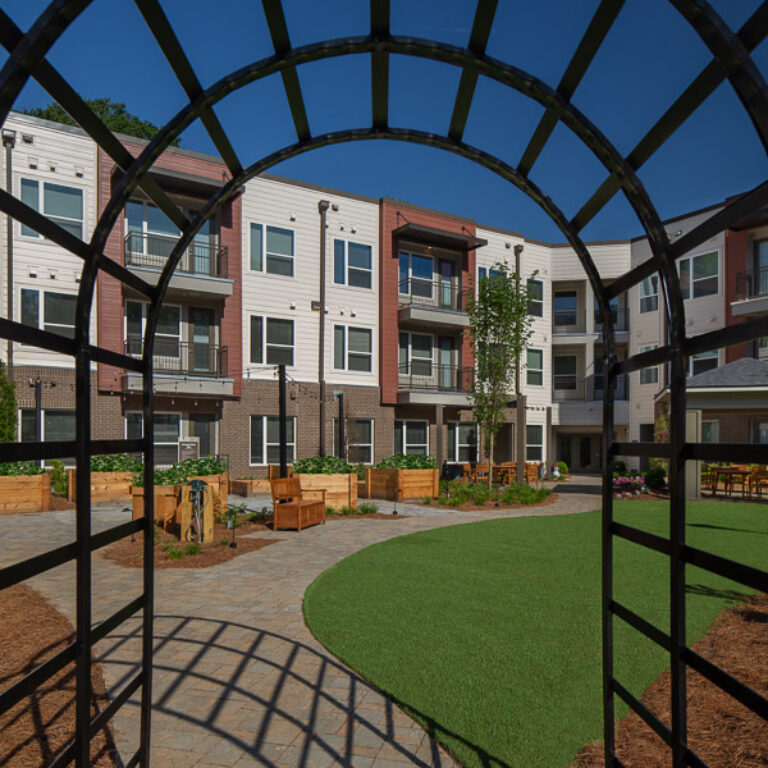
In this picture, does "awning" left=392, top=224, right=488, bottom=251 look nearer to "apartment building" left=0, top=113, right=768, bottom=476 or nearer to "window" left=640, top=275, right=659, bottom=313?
"apartment building" left=0, top=113, right=768, bottom=476

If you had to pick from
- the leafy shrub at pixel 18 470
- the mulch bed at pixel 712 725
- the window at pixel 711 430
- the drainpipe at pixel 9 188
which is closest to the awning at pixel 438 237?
the window at pixel 711 430

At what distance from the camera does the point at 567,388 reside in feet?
102

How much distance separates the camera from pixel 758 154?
64.6 inches

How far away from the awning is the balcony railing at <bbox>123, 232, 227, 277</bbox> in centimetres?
717

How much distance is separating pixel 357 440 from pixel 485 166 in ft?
68.0

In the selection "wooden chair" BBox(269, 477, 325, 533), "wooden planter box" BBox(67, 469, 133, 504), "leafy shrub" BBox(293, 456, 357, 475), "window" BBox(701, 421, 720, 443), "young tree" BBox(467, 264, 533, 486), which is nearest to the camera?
"wooden chair" BBox(269, 477, 325, 533)

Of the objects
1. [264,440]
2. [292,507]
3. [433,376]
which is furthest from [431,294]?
[292,507]

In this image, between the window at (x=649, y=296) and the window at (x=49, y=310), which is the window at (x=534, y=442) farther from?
the window at (x=49, y=310)

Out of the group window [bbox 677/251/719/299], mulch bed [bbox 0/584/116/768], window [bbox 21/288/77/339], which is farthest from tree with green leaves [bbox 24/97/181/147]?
mulch bed [bbox 0/584/116/768]

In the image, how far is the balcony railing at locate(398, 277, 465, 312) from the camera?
25031 mm

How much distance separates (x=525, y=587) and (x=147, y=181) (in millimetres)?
6525

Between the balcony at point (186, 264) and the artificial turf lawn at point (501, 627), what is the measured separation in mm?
12321

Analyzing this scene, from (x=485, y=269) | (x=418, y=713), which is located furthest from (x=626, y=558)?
(x=485, y=269)

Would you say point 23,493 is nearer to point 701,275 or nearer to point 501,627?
point 501,627
